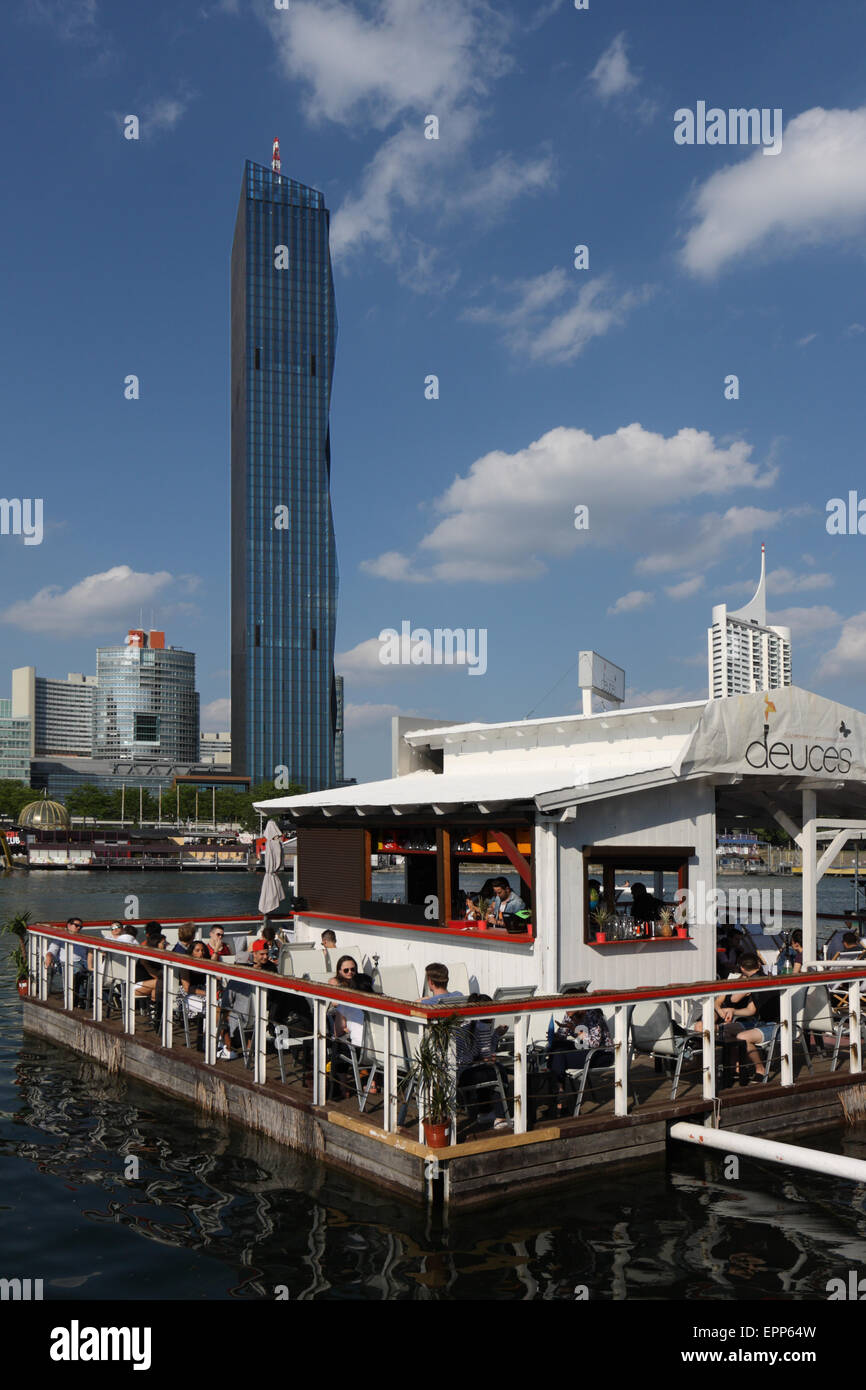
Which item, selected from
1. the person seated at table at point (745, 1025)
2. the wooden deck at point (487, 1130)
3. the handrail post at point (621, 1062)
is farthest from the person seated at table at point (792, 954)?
the handrail post at point (621, 1062)

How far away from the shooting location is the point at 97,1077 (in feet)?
52.4

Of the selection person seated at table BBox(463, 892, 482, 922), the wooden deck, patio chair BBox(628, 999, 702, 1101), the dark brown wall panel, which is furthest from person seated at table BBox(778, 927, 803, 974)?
the dark brown wall panel

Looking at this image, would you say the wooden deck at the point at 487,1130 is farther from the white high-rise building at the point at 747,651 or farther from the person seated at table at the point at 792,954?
the white high-rise building at the point at 747,651

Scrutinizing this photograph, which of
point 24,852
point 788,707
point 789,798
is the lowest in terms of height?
point 24,852

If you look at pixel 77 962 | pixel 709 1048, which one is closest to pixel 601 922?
pixel 709 1048

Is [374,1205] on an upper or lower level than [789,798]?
lower

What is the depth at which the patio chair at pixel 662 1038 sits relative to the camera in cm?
1195

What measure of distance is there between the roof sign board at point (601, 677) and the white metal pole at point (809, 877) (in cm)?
383

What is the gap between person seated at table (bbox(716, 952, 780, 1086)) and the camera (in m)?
12.6

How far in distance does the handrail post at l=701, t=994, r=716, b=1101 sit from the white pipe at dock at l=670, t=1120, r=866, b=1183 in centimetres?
43
